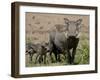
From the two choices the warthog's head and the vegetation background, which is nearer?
the vegetation background

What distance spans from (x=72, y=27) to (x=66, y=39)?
120mm

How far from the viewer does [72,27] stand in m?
2.15

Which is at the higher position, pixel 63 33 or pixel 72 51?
pixel 63 33

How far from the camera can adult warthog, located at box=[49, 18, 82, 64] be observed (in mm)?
2071

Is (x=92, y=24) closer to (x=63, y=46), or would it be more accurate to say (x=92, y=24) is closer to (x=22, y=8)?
(x=63, y=46)

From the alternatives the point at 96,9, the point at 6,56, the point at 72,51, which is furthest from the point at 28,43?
the point at 96,9

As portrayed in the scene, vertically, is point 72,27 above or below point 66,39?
above

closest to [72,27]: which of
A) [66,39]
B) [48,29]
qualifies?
[66,39]

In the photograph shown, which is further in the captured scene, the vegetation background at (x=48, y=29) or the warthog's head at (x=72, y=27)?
the warthog's head at (x=72, y=27)

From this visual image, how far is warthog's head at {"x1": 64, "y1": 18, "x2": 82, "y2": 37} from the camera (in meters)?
2.13

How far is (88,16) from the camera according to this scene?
87.4 inches

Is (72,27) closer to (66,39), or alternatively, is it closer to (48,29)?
(66,39)

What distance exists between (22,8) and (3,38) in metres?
0.28

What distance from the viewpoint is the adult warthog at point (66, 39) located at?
2071 mm
